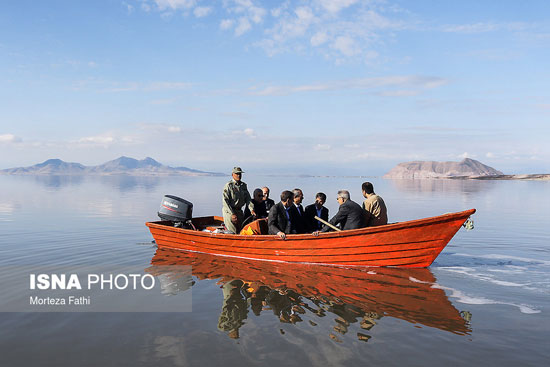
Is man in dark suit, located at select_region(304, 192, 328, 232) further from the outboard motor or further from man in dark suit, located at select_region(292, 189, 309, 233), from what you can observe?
the outboard motor

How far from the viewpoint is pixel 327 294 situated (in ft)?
26.0

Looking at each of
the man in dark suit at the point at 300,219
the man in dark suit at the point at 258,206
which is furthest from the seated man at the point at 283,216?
the man in dark suit at the point at 258,206

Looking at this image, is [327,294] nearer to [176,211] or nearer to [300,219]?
[300,219]

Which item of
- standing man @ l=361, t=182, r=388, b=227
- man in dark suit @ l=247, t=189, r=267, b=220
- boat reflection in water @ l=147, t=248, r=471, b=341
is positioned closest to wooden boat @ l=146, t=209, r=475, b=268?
boat reflection in water @ l=147, t=248, r=471, b=341

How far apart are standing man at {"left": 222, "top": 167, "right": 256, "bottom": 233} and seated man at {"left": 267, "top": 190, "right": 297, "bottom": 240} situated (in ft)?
5.73

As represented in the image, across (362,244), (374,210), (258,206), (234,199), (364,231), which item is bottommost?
(362,244)

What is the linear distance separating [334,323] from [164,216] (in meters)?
8.56

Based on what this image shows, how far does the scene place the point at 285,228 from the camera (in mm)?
10852

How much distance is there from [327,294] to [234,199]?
503cm

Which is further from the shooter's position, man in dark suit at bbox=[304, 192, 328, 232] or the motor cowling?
the motor cowling

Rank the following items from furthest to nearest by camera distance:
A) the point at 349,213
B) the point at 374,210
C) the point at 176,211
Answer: the point at 176,211 < the point at 374,210 < the point at 349,213

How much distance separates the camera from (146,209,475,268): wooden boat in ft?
30.3

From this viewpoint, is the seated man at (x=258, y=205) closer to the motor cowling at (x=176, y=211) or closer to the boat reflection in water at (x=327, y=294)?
the boat reflection in water at (x=327, y=294)

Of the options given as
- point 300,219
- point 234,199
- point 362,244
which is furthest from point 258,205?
Result: point 362,244
